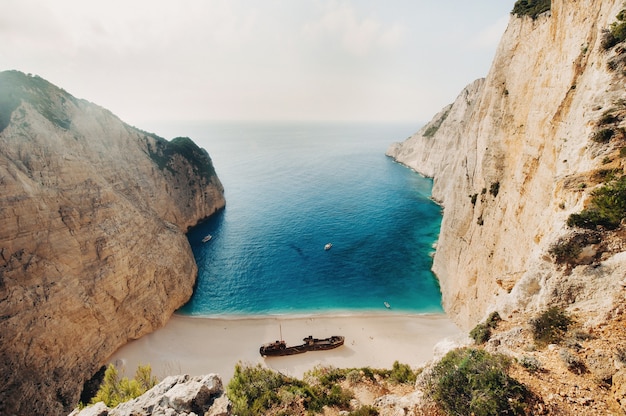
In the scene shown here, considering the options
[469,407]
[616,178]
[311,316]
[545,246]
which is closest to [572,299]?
[545,246]

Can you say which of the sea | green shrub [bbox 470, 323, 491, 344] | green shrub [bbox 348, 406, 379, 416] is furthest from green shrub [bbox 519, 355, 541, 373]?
the sea

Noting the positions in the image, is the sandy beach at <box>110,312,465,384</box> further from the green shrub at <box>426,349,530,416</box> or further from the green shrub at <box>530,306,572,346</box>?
the green shrub at <box>426,349,530,416</box>

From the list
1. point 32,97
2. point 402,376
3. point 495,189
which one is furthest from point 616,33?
point 32,97

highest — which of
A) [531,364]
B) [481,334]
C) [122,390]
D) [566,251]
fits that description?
[566,251]

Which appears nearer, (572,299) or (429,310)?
(572,299)

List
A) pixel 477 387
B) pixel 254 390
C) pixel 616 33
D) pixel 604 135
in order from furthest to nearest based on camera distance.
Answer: pixel 254 390 < pixel 616 33 < pixel 604 135 < pixel 477 387

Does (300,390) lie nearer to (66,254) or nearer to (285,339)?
(285,339)

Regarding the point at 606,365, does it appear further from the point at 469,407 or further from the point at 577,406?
the point at 469,407
